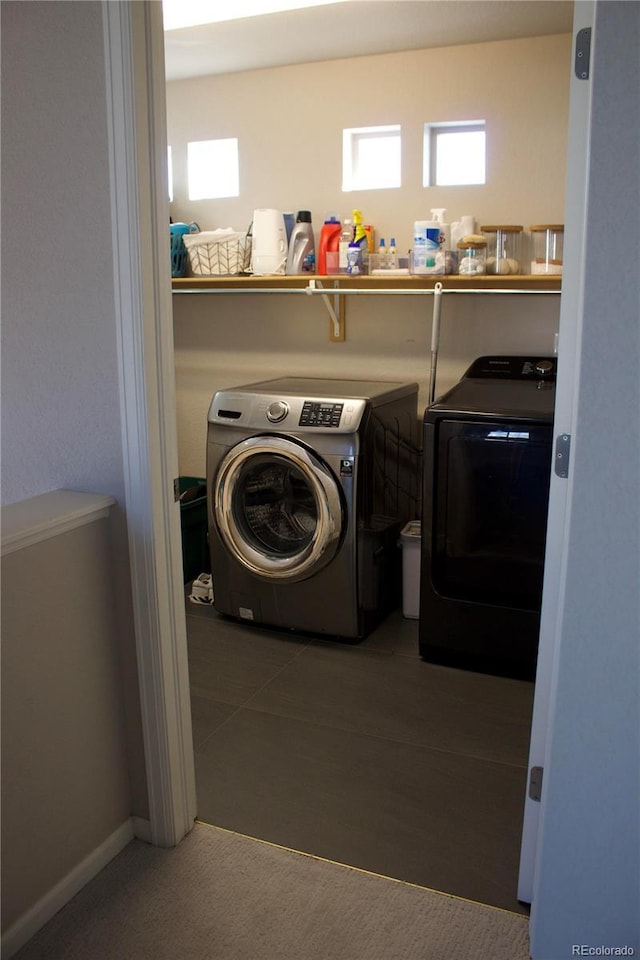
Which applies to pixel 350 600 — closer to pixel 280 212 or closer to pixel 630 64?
pixel 280 212

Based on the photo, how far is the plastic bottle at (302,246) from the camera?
3.32 metres

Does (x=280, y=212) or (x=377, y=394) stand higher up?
(x=280, y=212)

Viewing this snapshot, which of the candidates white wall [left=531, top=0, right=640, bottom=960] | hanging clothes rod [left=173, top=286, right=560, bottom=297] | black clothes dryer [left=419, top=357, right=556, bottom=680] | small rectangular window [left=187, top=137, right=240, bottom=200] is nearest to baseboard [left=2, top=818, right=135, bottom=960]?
white wall [left=531, top=0, right=640, bottom=960]

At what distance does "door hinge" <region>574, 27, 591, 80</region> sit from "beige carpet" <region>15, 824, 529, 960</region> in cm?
164

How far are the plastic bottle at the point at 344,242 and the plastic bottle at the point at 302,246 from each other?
132mm

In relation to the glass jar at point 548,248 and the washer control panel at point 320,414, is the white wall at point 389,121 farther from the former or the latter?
the washer control panel at point 320,414

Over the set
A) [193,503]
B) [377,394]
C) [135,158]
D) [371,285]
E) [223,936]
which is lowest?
[223,936]

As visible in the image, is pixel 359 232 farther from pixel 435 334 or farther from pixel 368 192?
pixel 435 334

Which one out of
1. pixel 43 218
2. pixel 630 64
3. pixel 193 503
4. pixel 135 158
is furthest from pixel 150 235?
pixel 193 503

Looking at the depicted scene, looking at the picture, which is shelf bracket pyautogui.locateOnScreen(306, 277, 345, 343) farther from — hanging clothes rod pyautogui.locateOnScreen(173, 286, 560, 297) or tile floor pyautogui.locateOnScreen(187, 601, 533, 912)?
tile floor pyautogui.locateOnScreen(187, 601, 533, 912)

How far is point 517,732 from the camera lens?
95.3 inches

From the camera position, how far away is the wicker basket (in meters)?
3.43

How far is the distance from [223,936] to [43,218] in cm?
153

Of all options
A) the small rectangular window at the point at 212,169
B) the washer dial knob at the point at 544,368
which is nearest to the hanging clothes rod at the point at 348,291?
the washer dial knob at the point at 544,368
